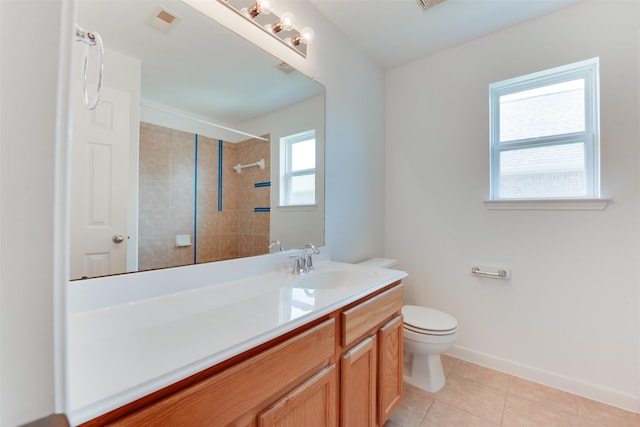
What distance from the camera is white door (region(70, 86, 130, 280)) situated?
0.82 metres

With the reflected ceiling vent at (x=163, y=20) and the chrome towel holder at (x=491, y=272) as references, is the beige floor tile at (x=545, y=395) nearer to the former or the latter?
the chrome towel holder at (x=491, y=272)

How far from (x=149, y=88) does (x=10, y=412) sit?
3.55 ft

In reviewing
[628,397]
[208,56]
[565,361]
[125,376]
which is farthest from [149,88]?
[628,397]

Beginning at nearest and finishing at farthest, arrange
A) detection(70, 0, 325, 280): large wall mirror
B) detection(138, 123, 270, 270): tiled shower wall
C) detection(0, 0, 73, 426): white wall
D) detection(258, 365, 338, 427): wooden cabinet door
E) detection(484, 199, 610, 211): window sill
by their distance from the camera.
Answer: detection(0, 0, 73, 426): white wall, detection(258, 365, 338, 427): wooden cabinet door, detection(70, 0, 325, 280): large wall mirror, detection(138, 123, 270, 270): tiled shower wall, detection(484, 199, 610, 211): window sill

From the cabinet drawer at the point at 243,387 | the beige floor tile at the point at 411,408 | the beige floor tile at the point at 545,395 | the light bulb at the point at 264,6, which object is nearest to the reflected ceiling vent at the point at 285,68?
the light bulb at the point at 264,6

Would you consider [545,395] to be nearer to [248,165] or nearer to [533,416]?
[533,416]

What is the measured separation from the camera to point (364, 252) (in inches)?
86.8

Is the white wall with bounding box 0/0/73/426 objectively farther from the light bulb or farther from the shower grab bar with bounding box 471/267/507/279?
the shower grab bar with bounding box 471/267/507/279

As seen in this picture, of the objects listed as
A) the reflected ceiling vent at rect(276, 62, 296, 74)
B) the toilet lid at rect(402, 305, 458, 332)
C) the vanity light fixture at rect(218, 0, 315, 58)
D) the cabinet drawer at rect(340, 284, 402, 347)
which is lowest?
the toilet lid at rect(402, 305, 458, 332)

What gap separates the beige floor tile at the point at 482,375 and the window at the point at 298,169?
5.44 ft

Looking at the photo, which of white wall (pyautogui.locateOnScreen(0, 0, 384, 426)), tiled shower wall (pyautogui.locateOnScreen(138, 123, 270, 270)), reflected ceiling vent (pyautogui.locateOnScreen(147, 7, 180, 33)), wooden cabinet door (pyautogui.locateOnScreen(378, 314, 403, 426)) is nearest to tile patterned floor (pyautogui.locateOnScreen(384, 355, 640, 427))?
wooden cabinet door (pyautogui.locateOnScreen(378, 314, 403, 426))

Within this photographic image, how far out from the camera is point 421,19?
6.04ft

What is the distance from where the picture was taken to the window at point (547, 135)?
5.68ft

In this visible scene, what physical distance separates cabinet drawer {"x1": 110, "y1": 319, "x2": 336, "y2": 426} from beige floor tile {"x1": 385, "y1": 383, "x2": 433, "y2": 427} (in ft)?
3.10
